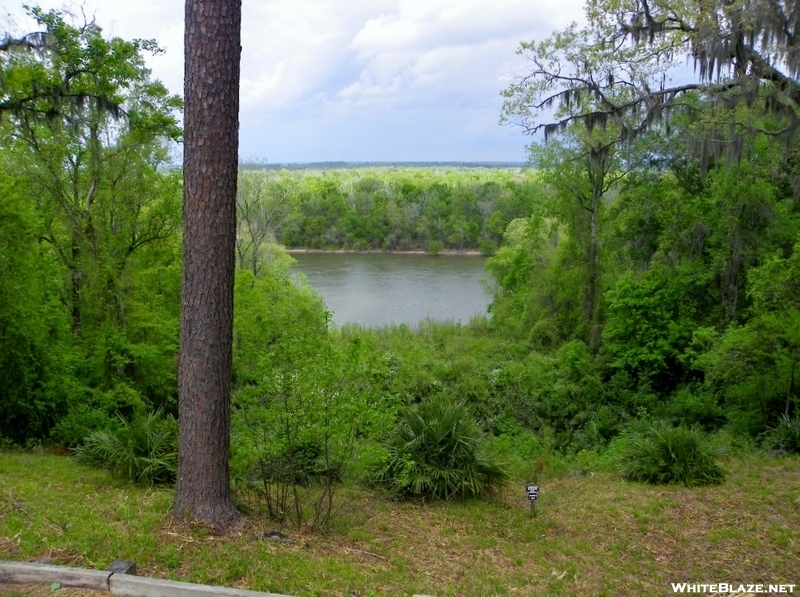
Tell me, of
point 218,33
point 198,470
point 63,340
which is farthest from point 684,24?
point 63,340

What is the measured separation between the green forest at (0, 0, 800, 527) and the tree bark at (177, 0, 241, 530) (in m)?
0.46

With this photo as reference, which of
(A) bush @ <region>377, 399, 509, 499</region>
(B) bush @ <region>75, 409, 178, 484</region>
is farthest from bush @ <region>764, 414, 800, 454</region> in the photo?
(B) bush @ <region>75, 409, 178, 484</region>

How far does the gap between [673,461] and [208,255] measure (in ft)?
19.9

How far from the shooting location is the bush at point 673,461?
7859 mm

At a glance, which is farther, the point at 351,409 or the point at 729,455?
the point at 729,455

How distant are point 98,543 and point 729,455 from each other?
8.30 metres

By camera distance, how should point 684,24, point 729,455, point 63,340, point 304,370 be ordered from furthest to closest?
1. point 63,340
2. point 684,24
3. point 729,455
4. point 304,370

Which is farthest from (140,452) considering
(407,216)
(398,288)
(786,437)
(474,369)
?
(407,216)

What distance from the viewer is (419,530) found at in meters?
6.29

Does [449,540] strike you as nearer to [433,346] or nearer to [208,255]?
[208,255]

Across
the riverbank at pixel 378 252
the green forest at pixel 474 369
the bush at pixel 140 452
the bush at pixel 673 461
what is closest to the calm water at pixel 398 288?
the riverbank at pixel 378 252

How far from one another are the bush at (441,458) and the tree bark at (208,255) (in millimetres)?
2769

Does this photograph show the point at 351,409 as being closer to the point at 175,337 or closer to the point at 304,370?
the point at 304,370

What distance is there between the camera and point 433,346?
23125 mm
